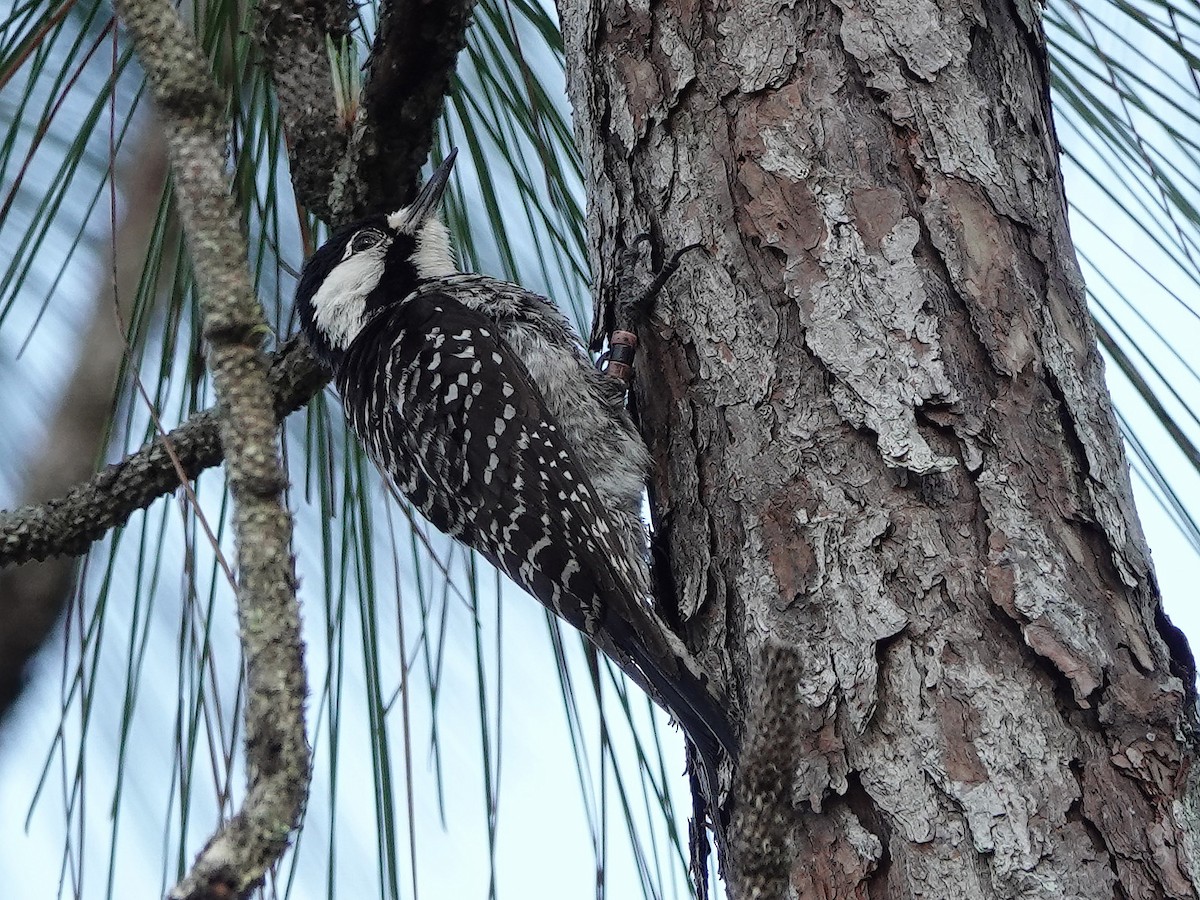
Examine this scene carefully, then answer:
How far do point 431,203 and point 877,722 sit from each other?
1.22m

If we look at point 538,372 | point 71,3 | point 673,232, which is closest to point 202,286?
point 673,232

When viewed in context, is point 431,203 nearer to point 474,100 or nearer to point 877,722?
point 474,100

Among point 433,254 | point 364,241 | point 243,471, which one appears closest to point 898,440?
point 243,471

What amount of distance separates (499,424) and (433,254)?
23.6 inches

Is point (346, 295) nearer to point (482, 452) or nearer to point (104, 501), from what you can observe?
point (482, 452)

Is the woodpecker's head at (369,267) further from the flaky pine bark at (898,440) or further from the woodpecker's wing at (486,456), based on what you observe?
the flaky pine bark at (898,440)

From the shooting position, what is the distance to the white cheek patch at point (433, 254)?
2.51 m

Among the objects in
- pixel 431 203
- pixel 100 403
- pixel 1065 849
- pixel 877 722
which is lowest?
pixel 1065 849

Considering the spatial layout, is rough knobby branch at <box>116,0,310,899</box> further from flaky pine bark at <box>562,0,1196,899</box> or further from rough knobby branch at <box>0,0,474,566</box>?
rough knobby branch at <box>0,0,474,566</box>

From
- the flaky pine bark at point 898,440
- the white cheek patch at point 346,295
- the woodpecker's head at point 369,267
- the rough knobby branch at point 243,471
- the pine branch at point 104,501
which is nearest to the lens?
the rough knobby branch at point 243,471

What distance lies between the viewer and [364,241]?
2363mm

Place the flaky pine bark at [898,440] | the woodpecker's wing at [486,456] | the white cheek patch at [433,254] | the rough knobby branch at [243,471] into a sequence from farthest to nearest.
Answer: the white cheek patch at [433,254]
the woodpecker's wing at [486,456]
the flaky pine bark at [898,440]
the rough knobby branch at [243,471]

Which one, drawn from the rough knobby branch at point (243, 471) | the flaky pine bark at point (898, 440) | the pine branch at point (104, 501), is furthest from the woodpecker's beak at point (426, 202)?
the rough knobby branch at point (243, 471)

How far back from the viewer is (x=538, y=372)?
2273mm
